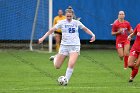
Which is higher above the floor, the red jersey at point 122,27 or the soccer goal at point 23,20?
the red jersey at point 122,27

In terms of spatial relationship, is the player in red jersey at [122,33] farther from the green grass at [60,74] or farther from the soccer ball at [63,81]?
the soccer ball at [63,81]

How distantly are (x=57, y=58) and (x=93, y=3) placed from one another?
13.5 meters

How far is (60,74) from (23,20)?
9.80 metres

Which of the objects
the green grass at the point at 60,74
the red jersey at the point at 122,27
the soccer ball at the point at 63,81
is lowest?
the green grass at the point at 60,74

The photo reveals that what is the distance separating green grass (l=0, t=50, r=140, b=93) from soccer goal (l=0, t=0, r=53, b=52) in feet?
3.02

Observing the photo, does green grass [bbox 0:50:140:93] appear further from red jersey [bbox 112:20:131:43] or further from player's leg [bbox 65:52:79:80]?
red jersey [bbox 112:20:131:43]

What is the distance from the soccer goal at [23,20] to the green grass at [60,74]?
922 millimetres

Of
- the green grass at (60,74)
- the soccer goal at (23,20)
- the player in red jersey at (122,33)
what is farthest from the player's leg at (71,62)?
the soccer goal at (23,20)

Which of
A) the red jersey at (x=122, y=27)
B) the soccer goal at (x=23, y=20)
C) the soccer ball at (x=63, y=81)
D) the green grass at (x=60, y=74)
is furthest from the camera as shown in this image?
the soccer goal at (x=23, y=20)

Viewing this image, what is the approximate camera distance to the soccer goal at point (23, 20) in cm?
2850

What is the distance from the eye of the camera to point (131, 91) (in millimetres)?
14648

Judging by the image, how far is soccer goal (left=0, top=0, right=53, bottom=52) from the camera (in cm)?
2850

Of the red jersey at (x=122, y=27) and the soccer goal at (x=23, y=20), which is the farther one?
the soccer goal at (x=23, y=20)

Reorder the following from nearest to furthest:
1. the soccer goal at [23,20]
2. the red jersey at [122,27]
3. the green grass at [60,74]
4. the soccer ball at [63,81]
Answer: the green grass at [60,74] < the soccer ball at [63,81] < the red jersey at [122,27] < the soccer goal at [23,20]
